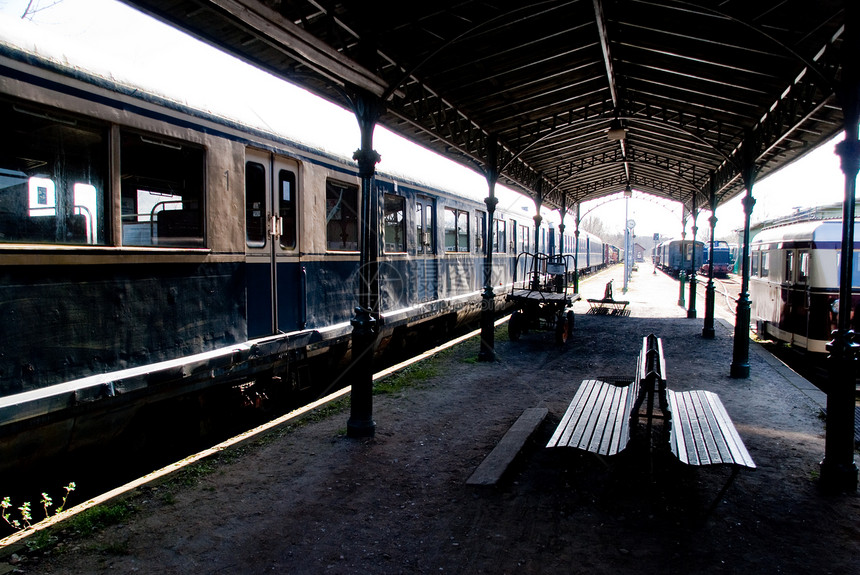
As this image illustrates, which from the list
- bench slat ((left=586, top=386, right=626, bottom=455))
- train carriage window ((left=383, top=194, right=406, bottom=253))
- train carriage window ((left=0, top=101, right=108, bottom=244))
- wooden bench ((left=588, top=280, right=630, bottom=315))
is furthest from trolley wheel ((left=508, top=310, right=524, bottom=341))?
train carriage window ((left=0, top=101, right=108, bottom=244))

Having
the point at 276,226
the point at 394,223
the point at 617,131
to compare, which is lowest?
the point at 276,226

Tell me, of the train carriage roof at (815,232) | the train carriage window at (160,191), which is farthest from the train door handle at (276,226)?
the train carriage roof at (815,232)

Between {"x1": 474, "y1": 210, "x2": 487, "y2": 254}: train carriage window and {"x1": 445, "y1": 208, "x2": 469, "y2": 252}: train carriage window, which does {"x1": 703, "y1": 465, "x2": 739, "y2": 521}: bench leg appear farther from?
{"x1": 474, "y1": 210, "x2": 487, "y2": 254}: train carriage window

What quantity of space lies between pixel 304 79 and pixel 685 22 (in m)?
4.58

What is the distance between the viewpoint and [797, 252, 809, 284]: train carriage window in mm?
9935

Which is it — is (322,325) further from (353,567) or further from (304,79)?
(353,567)

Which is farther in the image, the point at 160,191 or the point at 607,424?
the point at 160,191

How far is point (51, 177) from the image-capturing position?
3.91 metres

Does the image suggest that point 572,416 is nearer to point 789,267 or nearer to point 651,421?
point 651,421

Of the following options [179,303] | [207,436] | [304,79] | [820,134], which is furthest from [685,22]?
[207,436]

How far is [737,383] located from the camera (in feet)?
25.9

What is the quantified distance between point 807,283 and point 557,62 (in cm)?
637

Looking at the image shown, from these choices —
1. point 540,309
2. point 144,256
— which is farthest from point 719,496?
point 540,309

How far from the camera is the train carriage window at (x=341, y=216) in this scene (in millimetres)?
7379
